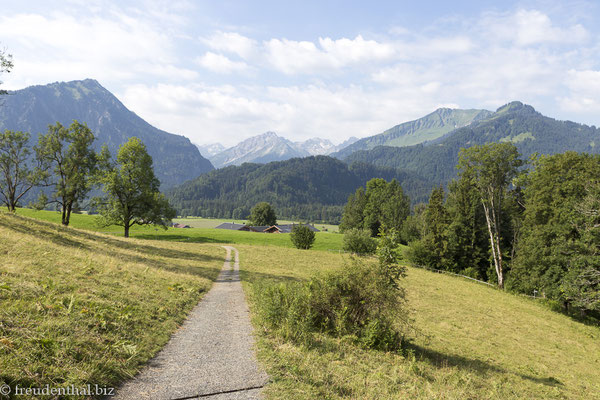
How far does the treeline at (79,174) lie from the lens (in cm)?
4162

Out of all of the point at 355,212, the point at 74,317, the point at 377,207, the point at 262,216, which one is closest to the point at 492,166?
the point at 74,317

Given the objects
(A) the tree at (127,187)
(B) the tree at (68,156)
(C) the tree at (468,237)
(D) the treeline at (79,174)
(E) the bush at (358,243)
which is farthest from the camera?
(E) the bush at (358,243)

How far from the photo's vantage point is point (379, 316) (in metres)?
12.0

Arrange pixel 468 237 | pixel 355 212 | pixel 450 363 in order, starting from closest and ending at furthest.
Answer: pixel 450 363, pixel 468 237, pixel 355 212

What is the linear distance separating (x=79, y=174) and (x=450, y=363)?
5145 cm

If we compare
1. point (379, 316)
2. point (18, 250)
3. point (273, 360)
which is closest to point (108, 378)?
point (273, 360)

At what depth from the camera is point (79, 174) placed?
42781 millimetres

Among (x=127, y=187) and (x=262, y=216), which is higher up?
(x=127, y=187)

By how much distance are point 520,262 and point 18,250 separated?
169ft

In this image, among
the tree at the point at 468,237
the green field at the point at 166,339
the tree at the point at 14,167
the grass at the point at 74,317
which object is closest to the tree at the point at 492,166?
the tree at the point at 468,237

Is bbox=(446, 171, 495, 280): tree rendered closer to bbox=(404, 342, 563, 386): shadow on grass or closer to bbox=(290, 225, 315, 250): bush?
bbox=(290, 225, 315, 250): bush

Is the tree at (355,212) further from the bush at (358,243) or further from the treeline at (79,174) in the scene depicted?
the treeline at (79,174)

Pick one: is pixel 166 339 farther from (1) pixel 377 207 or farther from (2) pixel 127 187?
(1) pixel 377 207

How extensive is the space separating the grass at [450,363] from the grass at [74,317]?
3885 mm
